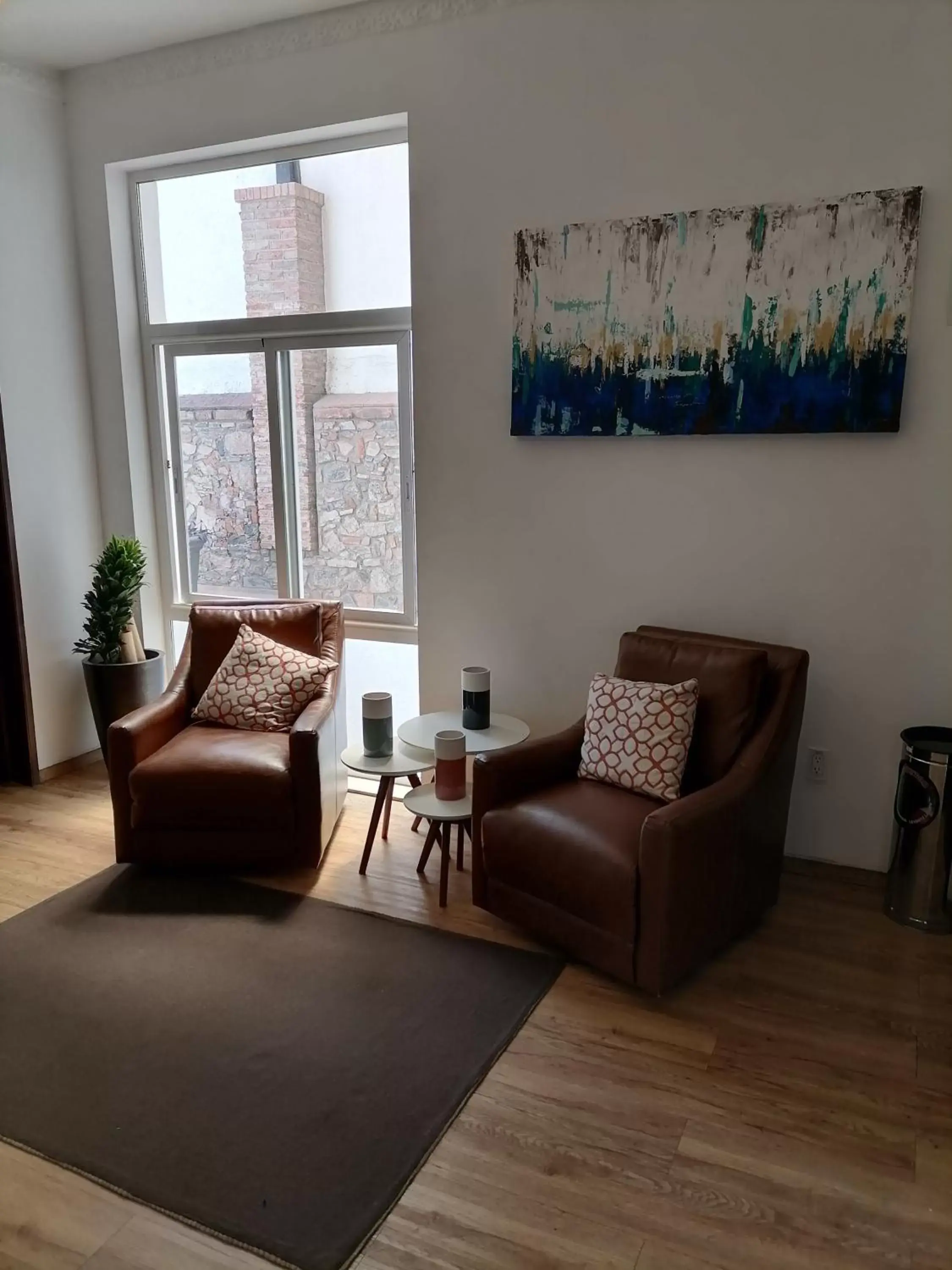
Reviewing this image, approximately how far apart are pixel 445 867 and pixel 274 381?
2318 millimetres

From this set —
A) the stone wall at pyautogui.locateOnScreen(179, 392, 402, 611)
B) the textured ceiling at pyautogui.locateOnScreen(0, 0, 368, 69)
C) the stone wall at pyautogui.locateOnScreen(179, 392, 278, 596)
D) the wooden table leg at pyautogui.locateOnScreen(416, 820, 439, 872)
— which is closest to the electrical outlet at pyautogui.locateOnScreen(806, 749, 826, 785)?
the wooden table leg at pyautogui.locateOnScreen(416, 820, 439, 872)

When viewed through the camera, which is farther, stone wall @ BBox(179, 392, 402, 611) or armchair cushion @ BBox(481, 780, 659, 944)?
stone wall @ BBox(179, 392, 402, 611)

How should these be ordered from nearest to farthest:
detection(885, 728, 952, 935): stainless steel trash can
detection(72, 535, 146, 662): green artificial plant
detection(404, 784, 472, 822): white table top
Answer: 1. detection(885, 728, 952, 935): stainless steel trash can
2. detection(404, 784, 472, 822): white table top
3. detection(72, 535, 146, 662): green artificial plant

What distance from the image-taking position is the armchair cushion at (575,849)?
8.27ft

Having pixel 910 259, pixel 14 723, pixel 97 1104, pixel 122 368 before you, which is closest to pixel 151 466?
pixel 122 368

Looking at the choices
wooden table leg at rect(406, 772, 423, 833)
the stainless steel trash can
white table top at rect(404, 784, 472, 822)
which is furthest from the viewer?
wooden table leg at rect(406, 772, 423, 833)

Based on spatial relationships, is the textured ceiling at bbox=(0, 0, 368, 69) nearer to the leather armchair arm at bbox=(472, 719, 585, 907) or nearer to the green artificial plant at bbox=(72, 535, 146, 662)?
the green artificial plant at bbox=(72, 535, 146, 662)

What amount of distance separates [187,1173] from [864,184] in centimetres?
332

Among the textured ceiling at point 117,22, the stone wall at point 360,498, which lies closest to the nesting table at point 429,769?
the stone wall at point 360,498

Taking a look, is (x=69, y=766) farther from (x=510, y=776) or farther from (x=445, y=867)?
(x=510, y=776)

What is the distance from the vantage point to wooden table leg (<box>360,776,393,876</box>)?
3.29 m

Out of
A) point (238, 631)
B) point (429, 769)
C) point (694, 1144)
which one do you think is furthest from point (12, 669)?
point (694, 1144)

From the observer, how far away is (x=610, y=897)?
8.27 feet

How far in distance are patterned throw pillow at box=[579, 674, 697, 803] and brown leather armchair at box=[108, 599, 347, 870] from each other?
978 millimetres
